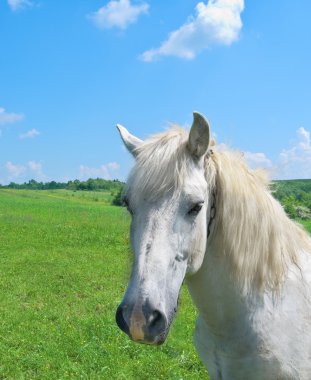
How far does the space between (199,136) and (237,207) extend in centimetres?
46

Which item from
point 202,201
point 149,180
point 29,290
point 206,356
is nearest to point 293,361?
point 206,356

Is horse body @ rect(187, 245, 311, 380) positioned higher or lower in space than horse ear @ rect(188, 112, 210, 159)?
lower

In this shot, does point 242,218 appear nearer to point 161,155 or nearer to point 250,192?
point 250,192

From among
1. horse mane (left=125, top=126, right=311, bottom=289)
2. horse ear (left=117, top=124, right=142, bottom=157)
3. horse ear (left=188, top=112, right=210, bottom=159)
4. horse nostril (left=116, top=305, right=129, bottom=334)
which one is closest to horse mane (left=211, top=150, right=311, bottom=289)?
horse mane (left=125, top=126, right=311, bottom=289)

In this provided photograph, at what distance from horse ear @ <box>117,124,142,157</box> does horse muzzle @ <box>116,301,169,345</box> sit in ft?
3.04

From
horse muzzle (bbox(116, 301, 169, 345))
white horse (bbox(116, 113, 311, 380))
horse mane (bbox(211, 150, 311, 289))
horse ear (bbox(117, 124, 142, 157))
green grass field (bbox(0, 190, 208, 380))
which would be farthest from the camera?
green grass field (bbox(0, 190, 208, 380))

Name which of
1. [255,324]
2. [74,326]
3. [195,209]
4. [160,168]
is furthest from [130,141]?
[74,326]

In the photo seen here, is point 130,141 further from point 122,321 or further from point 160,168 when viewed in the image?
point 122,321

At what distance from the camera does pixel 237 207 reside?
2410 millimetres

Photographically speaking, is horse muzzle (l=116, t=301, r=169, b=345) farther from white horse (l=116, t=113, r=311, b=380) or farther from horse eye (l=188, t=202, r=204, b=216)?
horse eye (l=188, t=202, r=204, b=216)

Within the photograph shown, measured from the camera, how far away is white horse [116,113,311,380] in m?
2.14

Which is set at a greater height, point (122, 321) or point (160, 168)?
point (160, 168)

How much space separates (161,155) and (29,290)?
312 inches

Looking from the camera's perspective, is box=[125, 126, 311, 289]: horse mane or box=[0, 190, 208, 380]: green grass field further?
box=[0, 190, 208, 380]: green grass field
